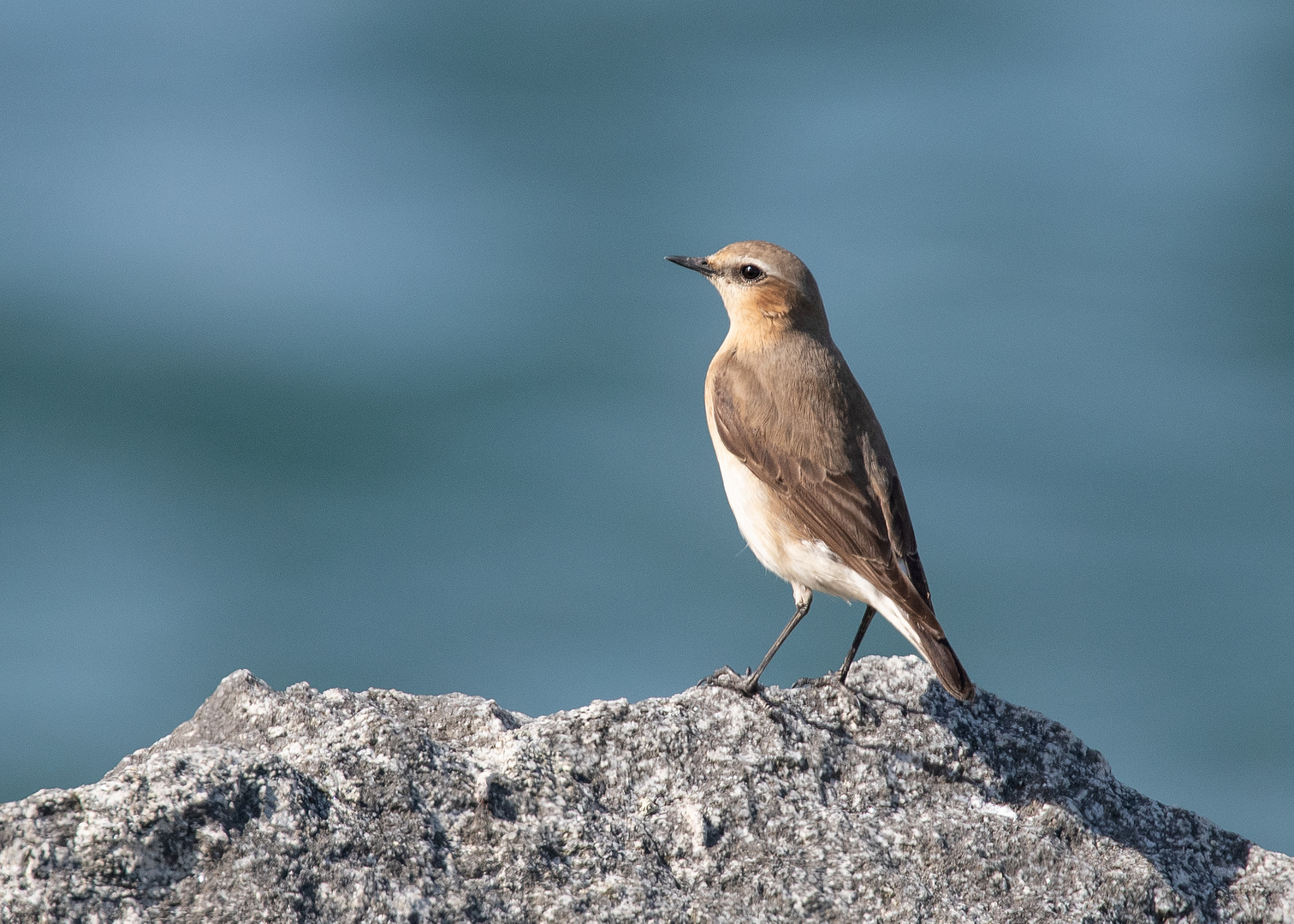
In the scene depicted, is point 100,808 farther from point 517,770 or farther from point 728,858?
point 728,858

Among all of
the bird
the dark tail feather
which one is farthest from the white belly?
the dark tail feather

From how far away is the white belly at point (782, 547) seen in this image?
5637 mm

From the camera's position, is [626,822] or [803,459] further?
[803,459]

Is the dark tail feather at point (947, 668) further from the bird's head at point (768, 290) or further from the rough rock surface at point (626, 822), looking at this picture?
the bird's head at point (768, 290)

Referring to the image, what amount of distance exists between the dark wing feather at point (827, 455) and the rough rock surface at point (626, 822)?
703 mm

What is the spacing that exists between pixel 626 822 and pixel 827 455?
8.86 feet

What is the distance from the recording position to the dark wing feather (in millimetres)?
5570

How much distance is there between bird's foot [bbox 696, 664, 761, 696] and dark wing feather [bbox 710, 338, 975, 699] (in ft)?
2.53

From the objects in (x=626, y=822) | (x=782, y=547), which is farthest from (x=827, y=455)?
(x=626, y=822)

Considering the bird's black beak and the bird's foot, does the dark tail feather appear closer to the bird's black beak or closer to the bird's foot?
the bird's foot

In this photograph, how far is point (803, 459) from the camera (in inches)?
235

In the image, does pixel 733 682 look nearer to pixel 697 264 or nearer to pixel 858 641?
pixel 858 641

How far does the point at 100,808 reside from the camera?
301 centimetres

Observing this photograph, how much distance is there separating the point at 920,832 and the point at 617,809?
40.9 inches
